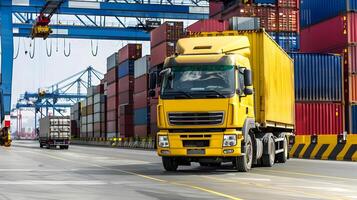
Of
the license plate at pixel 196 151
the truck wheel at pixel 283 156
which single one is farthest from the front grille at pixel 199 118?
the truck wheel at pixel 283 156

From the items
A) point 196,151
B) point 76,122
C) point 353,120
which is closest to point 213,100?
point 196,151

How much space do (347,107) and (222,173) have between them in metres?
17.9

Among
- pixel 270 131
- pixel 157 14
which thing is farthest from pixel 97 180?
pixel 157 14

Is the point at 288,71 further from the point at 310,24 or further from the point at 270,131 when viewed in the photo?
the point at 310,24

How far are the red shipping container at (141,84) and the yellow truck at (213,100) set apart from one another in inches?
1297

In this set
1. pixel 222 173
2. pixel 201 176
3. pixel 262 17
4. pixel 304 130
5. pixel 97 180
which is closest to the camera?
pixel 97 180

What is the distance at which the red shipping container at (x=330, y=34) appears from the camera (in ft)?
105

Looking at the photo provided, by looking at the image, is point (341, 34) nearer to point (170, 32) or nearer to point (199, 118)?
point (170, 32)

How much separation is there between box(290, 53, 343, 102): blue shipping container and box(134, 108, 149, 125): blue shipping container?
2025 centimetres

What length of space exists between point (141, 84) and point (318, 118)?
77.3ft

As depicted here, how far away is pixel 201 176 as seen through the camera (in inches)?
612

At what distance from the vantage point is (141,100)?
52000 mm

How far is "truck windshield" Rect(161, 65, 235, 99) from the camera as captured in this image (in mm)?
15586

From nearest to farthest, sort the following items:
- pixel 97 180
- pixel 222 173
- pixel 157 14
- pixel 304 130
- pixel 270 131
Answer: pixel 97 180, pixel 222 173, pixel 270 131, pixel 304 130, pixel 157 14
